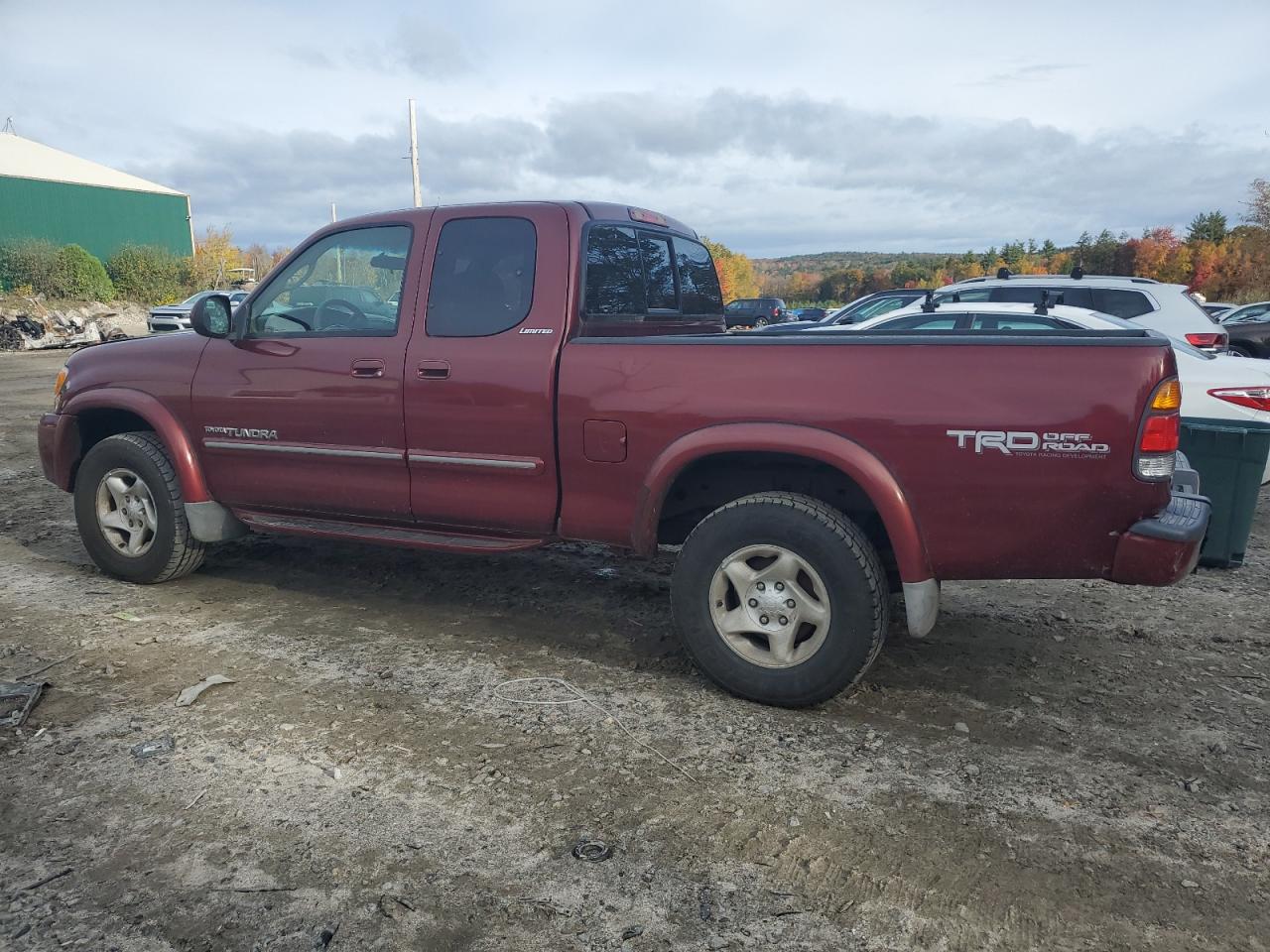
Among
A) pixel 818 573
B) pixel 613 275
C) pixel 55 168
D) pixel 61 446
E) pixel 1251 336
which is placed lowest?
pixel 818 573

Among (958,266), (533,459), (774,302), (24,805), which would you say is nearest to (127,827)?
(24,805)

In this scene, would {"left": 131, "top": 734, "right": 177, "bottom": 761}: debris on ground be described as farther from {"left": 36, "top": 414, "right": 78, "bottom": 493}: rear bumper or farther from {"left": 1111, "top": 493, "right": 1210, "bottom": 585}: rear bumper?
{"left": 1111, "top": 493, "right": 1210, "bottom": 585}: rear bumper

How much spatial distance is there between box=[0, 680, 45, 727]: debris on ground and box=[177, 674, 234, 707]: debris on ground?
0.53m

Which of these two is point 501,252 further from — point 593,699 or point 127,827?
point 127,827

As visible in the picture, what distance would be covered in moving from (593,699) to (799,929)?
148cm

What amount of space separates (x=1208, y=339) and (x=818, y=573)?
814 centimetres

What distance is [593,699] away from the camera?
12.1 feet

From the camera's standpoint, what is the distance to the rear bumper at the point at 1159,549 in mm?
3129

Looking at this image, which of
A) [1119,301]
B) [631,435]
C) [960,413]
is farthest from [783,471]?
[1119,301]

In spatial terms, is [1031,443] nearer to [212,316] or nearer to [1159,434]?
[1159,434]

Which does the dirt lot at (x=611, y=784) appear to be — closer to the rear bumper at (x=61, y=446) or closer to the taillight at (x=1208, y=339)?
the rear bumper at (x=61, y=446)

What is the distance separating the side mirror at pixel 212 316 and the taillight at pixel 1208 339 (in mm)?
9117

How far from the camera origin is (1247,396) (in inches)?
244

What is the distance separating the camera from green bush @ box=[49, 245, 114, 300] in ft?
111
